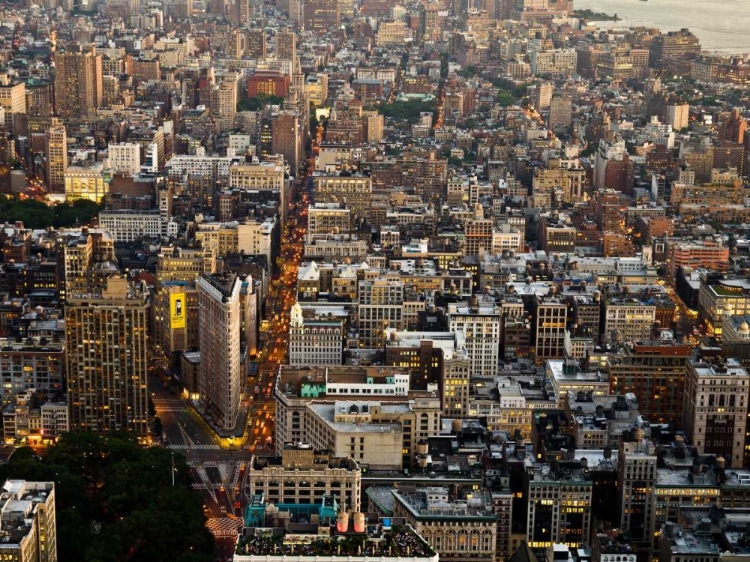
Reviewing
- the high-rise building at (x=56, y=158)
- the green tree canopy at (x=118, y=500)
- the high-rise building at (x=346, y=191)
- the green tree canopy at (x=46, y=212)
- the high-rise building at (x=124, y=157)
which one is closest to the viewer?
the green tree canopy at (x=118, y=500)

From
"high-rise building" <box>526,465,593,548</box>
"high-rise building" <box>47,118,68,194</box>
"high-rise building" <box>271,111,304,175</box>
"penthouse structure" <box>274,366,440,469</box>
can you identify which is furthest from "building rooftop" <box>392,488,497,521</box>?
"high-rise building" <box>271,111,304,175</box>

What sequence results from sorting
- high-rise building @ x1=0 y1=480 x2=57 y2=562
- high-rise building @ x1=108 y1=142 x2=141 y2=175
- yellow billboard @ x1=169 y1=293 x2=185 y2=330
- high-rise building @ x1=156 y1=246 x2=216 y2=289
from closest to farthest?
high-rise building @ x1=0 y1=480 x2=57 y2=562
yellow billboard @ x1=169 y1=293 x2=185 y2=330
high-rise building @ x1=156 y1=246 x2=216 y2=289
high-rise building @ x1=108 y1=142 x2=141 y2=175

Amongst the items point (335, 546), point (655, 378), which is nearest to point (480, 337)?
point (655, 378)

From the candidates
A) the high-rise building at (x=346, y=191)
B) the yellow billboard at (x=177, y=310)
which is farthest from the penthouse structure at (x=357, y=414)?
the high-rise building at (x=346, y=191)

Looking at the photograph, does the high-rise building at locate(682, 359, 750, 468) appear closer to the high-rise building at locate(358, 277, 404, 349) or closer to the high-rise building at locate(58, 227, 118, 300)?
the high-rise building at locate(358, 277, 404, 349)

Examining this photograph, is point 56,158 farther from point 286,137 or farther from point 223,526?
point 223,526

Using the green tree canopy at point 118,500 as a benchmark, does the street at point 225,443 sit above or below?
below

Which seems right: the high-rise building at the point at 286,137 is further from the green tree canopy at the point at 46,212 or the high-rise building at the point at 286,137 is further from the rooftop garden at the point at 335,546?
the rooftop garden at the point at 335,546
